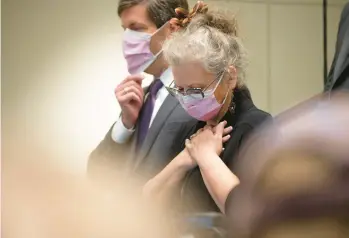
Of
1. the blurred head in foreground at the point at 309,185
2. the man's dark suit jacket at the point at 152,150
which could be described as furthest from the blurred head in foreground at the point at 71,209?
the blurred head in foreground at the point at 309,185

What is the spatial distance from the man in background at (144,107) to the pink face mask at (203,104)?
0.05 m

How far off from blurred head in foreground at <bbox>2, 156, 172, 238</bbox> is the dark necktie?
0.35 ft

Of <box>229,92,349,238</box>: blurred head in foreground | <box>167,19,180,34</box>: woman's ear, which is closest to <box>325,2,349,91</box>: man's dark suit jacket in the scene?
<box>229,92,349,238</box>: blurred head in foreground

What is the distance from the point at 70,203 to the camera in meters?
0.80

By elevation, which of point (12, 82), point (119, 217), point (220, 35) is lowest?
point (119, 217)

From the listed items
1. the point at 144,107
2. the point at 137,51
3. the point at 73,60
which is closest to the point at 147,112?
the point at 144,107

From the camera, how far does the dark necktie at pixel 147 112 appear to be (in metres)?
0.94

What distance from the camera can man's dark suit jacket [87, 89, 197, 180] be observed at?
858 mm

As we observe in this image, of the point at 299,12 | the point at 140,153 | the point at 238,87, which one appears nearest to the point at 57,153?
the point at 140,153

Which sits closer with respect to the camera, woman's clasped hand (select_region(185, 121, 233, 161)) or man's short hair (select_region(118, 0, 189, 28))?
woman's clasped hand (select_region(185, 121, 233, 161))

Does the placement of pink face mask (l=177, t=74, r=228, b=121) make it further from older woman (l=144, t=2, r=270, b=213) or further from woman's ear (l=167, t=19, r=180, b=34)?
woman's ear (l=167, t=19, r=180, b=34)

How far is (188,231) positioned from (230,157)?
118 mm

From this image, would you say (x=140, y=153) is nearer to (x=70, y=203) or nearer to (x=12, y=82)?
(x=70, y=203)

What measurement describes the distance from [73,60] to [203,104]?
0.42 m
